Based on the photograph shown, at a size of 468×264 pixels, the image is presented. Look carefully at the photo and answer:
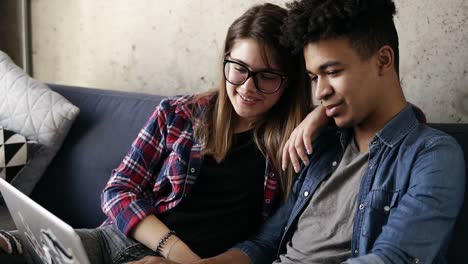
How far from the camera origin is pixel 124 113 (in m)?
1.99

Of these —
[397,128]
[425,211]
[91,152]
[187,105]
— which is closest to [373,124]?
[397,128]

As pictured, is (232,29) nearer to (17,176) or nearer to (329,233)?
(329,233)

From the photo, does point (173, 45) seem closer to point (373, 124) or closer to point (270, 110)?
point (270, 110)

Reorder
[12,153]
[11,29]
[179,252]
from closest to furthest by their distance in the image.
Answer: [179,252]
[12,153]
[11,29]

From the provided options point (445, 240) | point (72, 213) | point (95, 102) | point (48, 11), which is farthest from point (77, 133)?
point (445, 240)

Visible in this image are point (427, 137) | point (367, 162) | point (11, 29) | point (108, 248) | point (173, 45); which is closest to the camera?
point (427, 137)

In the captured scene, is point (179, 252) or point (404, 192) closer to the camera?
point (404, 192)

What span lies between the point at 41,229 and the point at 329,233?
61 cm

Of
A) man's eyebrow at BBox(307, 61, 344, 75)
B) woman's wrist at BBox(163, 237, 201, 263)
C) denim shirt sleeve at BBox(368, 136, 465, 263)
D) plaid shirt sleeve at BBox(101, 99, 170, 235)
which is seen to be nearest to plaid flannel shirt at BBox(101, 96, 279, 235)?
plaid shirt sleeve at BBox(101, 99, 170, 235)

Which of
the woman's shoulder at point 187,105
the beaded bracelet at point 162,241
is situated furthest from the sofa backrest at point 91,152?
the beaded bracelet at point 162,241

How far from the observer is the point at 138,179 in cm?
159

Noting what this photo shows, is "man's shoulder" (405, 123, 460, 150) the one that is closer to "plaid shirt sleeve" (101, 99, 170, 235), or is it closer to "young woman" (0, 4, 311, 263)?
"young woman" (0, 4, 311, 263)

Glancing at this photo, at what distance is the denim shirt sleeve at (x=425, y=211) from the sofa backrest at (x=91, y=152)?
1037mm

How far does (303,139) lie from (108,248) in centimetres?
61
